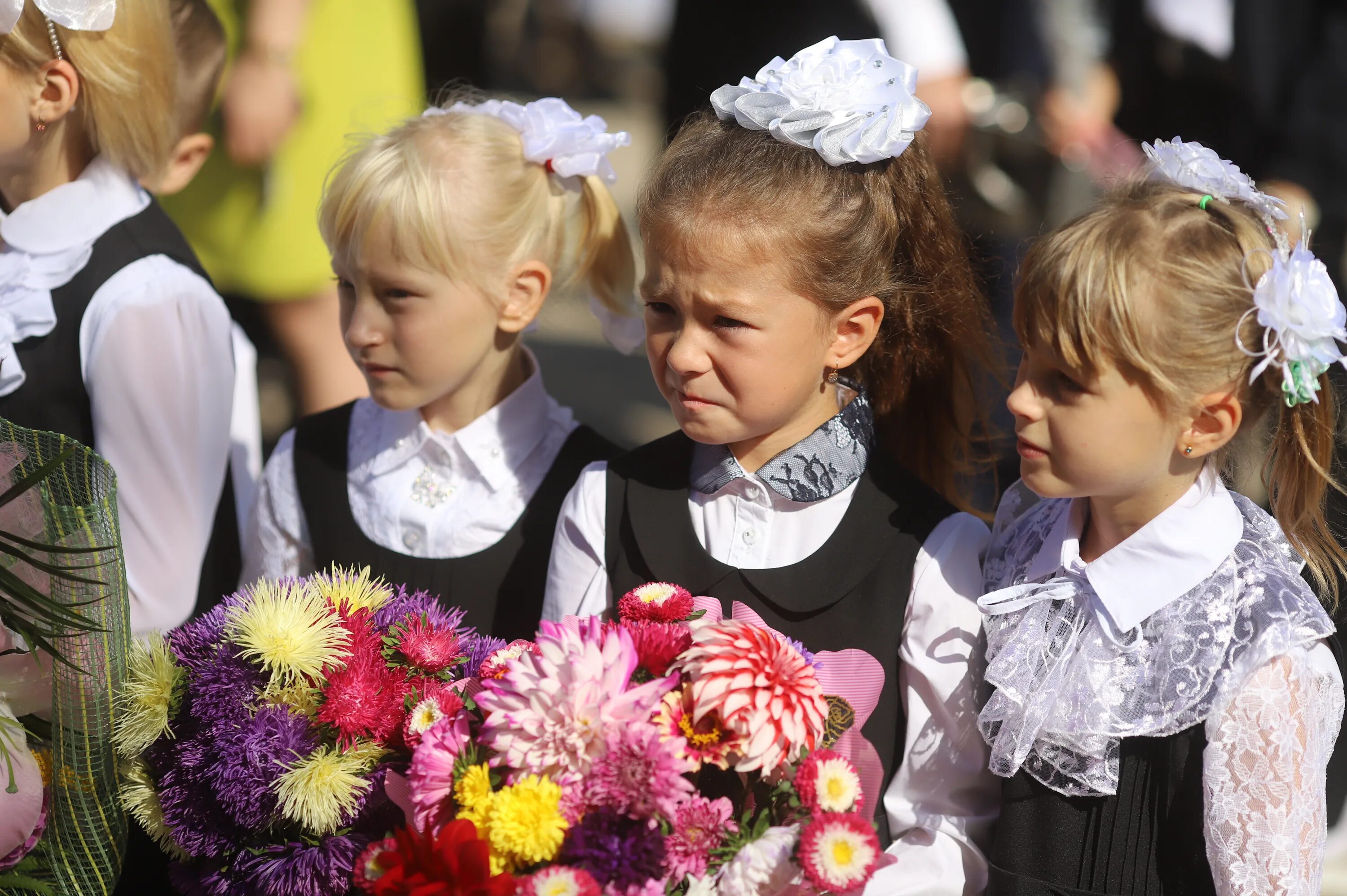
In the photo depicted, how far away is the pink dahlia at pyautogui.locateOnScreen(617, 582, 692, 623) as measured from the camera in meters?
1.40

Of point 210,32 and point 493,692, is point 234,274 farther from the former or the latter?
point 493,692

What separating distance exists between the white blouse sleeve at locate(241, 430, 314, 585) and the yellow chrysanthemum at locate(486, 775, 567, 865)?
1045 millimetres

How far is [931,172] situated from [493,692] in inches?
39.5

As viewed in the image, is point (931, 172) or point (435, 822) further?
point (931, 172)

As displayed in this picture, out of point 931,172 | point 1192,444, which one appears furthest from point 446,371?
point 1192,444

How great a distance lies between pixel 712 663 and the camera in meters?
1.25

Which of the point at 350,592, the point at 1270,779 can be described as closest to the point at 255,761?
the point at 350,592

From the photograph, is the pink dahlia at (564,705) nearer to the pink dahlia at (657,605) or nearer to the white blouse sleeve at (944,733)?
the pink dahlia at (657,605)

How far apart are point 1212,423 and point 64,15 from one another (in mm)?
1799

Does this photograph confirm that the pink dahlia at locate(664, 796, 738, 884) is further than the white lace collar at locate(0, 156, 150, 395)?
No

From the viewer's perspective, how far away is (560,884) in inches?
45.8

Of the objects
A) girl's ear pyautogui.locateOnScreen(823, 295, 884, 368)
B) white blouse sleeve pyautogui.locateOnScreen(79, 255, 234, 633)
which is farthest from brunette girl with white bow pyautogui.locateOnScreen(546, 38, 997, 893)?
white blouse sleeve pyautogui.locateOnScreen(79, 255, 234, 633)

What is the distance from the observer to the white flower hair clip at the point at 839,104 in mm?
1667

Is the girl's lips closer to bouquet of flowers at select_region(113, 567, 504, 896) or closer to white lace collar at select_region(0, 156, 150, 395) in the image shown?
bouquet of flowers at select_region(113, 567, 504, 896)
